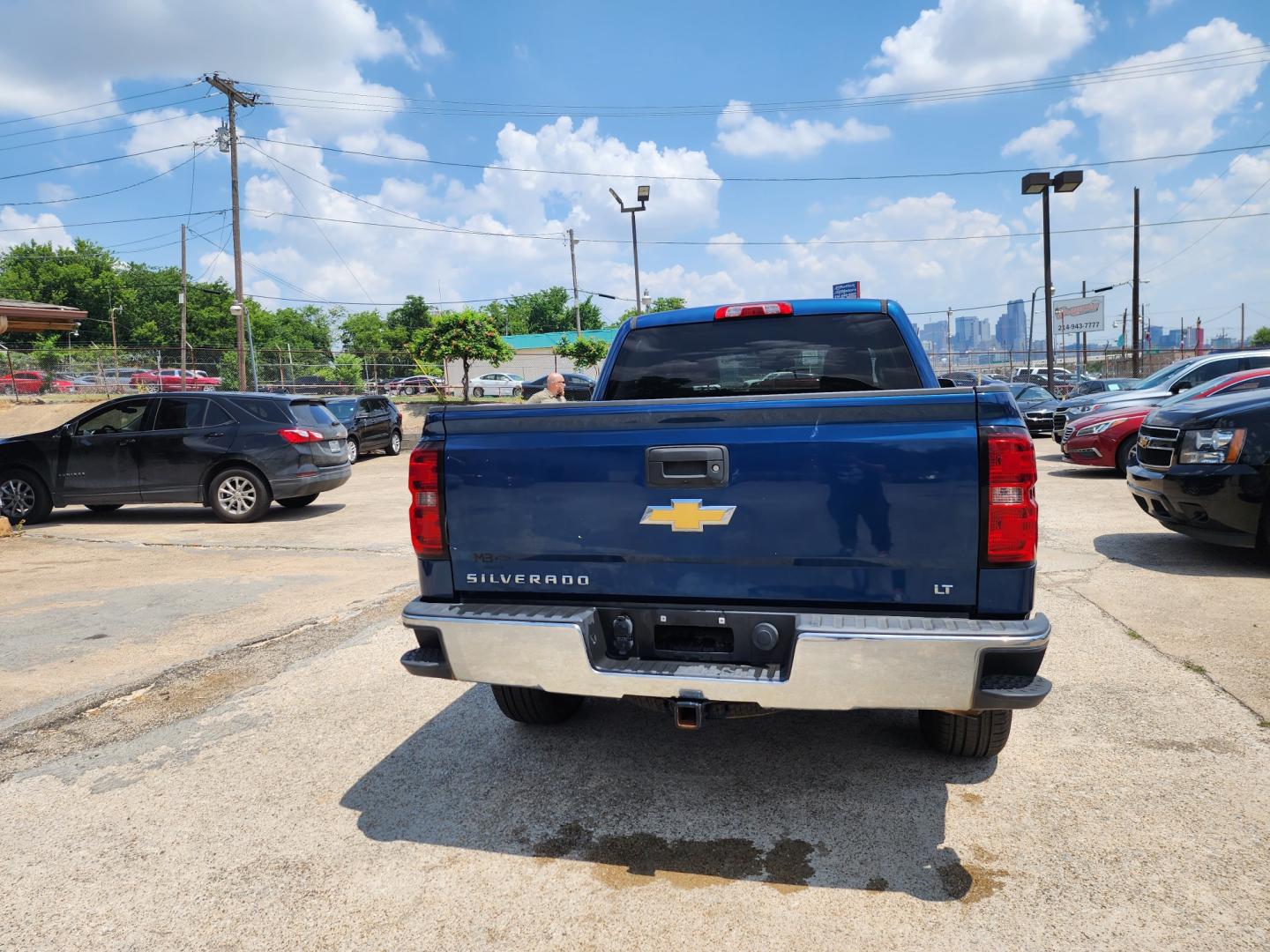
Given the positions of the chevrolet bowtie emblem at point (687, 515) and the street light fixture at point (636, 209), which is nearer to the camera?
the chevrolet bowtie emblem at point (687, 515)

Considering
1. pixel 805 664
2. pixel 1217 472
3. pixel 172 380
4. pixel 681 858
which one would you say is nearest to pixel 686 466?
pixel 805 664

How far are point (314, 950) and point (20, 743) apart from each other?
254cm

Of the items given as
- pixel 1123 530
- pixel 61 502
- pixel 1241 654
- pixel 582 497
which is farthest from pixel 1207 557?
pixel 61 502

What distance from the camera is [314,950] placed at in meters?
2.45

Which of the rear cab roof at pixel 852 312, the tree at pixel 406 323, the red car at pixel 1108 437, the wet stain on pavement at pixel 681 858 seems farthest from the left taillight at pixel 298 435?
the tree at pixel 406 323

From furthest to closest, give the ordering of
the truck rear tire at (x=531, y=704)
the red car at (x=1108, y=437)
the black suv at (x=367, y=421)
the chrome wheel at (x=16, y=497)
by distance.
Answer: the black suv at (x=367, y=421) < the red car at (x=1108, y=437) < the chrome wheel at (x=16, y=497) < the truck rear tire at (x=531, y=704)

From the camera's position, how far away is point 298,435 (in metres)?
10.8

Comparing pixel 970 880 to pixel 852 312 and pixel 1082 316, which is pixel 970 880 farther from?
pixel 1082 316

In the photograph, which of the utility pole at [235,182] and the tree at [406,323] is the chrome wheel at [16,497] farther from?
the tree at [406,323]

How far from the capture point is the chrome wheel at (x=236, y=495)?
10.8m

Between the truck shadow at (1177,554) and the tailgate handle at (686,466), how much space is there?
222 inches

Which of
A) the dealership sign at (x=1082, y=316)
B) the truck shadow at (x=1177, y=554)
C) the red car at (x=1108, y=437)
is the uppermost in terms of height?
the dealership sign at (x=1082, y=316)

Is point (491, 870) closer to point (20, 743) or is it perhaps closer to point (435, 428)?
point (435, 428)

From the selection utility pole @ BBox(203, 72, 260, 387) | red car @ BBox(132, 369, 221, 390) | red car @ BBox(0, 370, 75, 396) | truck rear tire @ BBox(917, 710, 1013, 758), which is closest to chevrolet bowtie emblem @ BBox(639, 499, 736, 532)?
truck rear tire @ BBox(917, 710, 1013, 758)
